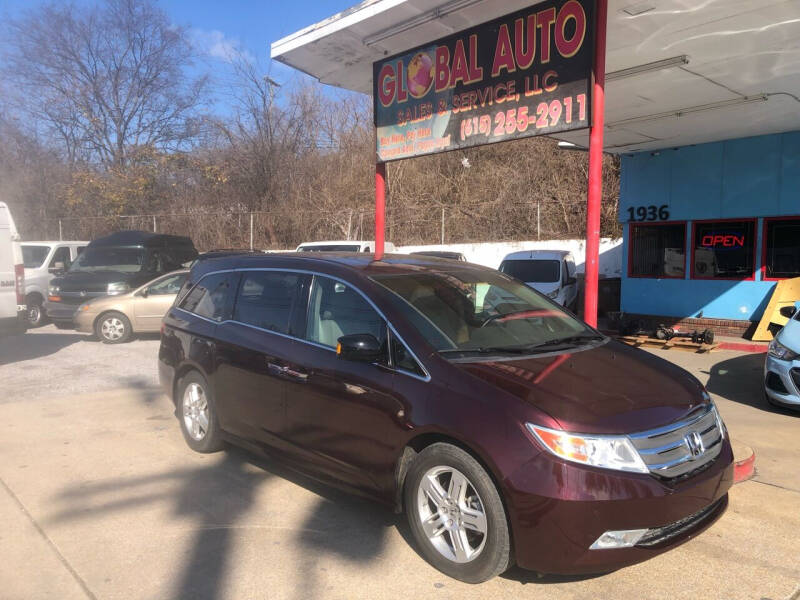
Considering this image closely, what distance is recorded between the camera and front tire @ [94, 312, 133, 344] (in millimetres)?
11312

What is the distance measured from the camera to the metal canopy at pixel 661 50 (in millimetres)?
6223

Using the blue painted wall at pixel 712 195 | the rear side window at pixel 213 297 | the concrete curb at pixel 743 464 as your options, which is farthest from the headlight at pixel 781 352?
the blue painted wall at pixel 712 195

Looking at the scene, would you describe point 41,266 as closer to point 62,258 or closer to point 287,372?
point 62,258

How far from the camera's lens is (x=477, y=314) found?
3955 millimetres

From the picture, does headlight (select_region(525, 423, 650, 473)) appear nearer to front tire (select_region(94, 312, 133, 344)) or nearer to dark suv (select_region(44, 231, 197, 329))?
front tire (select_region(94, 312, 133, 344))

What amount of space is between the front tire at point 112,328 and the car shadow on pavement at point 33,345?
64 cm

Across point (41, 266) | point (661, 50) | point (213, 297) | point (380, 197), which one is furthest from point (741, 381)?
point (41, 266)

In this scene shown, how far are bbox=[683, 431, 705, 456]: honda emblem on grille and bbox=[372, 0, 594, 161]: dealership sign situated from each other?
12.1ft

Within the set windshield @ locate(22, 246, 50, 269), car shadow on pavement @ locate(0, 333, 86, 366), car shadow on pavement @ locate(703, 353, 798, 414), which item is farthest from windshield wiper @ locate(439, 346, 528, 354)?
windshield @ locate(22, 246, 50, 269)

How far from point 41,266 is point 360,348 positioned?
1298 centimetres

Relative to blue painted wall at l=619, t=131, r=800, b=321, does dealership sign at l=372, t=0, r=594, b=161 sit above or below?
above

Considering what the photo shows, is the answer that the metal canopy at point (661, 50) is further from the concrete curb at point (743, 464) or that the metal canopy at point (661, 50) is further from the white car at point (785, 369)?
the concrete curb at point (743, 464)

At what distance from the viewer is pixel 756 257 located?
11391 mm

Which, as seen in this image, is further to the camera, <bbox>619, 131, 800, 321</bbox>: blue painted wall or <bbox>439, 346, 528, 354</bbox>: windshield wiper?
<bbox>619, 131, 800, 321</bbox>: blue painted wall
